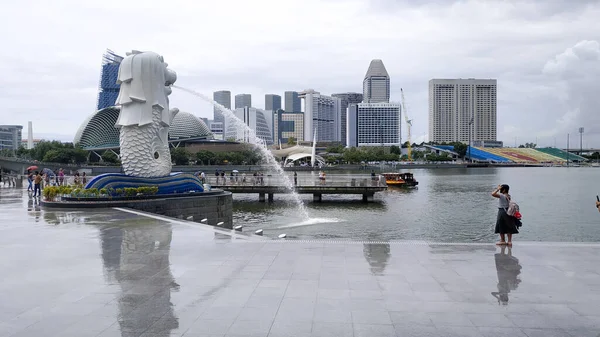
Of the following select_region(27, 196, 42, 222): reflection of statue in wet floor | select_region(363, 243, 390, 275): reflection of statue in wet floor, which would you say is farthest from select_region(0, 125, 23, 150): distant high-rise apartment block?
select_region(363, 243, 390, 275): reflection of statue in wet floor

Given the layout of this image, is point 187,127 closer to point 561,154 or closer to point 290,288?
point 290,288

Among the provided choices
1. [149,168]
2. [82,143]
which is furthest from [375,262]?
[82,143]

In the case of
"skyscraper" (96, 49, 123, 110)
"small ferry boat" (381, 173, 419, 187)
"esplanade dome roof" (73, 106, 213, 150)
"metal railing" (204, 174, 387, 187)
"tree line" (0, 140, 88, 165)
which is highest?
"skyscraper" (96, 49, 123, 110)

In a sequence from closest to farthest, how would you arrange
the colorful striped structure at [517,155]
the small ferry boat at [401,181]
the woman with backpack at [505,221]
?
the woman with backpack at [505,221] → the small ferry boat at [401,181] → the colorful striped structure at [517,155]

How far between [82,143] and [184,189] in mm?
84688

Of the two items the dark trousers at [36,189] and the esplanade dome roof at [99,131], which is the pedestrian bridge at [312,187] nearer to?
the dark trousers at [36,189]

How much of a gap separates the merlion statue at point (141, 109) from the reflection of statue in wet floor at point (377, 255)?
1239 centimetres

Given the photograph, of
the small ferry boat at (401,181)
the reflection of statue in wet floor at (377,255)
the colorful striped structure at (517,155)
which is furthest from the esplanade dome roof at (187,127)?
the reflection of statue in wet floor at (377,255)

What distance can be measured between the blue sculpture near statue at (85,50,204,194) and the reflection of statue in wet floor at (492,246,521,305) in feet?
46.9

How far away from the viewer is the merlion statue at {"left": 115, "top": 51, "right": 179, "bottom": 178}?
19.4 meters

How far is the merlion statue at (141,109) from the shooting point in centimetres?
1944

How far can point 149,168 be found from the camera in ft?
65.5

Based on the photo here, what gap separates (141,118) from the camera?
766 inches

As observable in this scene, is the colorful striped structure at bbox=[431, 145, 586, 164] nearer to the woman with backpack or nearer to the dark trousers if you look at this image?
the dark trousers
